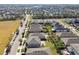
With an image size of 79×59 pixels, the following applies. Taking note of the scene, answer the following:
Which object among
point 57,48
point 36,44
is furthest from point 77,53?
point 36,44

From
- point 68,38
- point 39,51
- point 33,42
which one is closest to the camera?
point 39,51

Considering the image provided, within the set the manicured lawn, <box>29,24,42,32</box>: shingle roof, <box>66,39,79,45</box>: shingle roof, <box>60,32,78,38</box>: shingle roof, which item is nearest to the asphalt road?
<box>29,24,42,32</box>: shingle roof

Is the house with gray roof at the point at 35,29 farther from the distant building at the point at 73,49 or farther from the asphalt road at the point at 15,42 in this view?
the distant building at the point at 73,49

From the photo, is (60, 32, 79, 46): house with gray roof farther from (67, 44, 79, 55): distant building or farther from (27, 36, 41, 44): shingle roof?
(27, 36, 41, 44): shingle roof

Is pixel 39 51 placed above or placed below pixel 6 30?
below

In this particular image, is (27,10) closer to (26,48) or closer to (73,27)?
(26,48)

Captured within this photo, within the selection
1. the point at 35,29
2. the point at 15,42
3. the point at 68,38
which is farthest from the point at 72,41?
the point at 15,42

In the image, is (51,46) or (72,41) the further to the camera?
(72,41)

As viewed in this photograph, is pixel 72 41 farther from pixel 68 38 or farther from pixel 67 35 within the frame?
pixel 67 35
